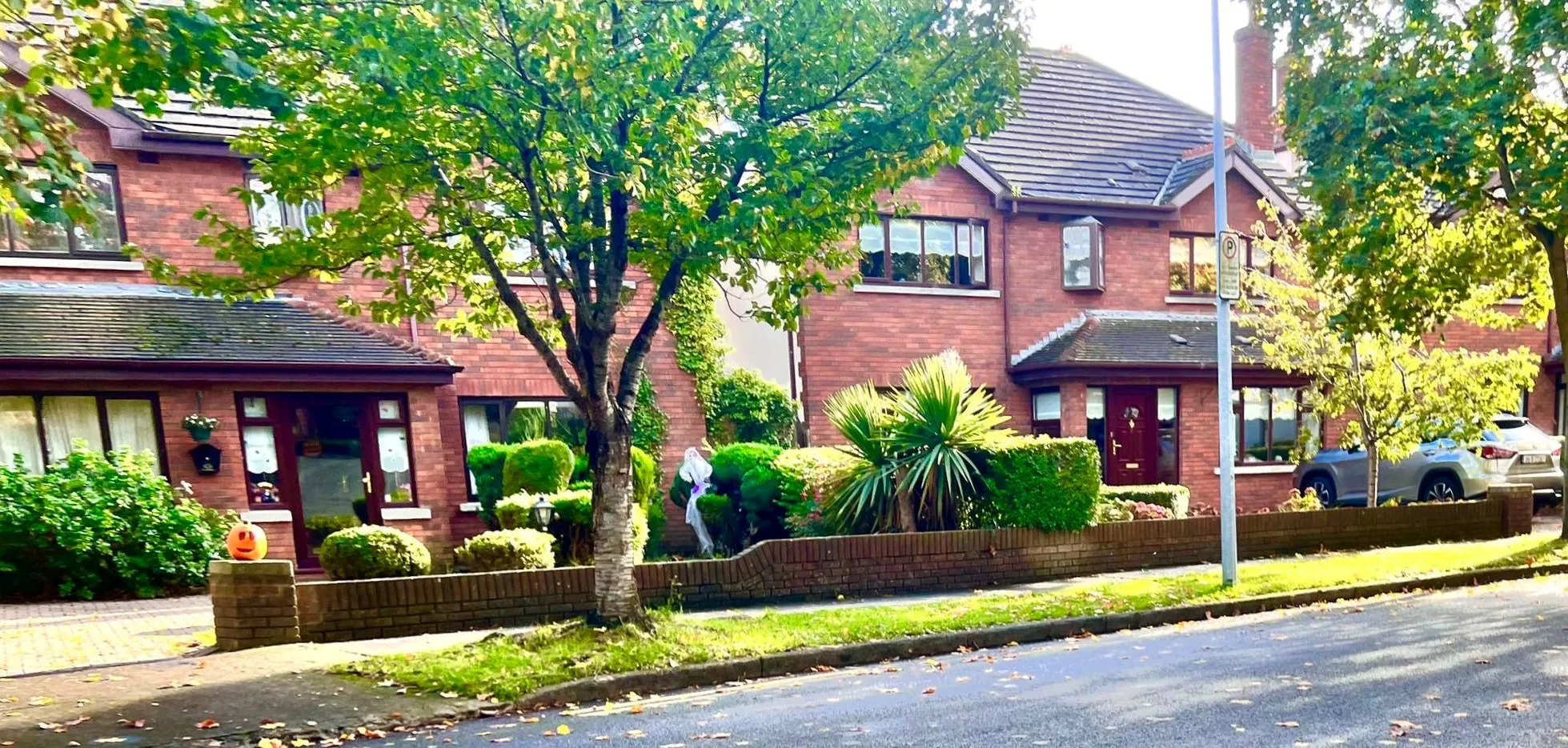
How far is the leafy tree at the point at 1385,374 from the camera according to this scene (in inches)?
Answer: 513

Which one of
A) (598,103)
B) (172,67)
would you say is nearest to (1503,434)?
(598,103)

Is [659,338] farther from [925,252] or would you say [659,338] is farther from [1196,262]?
[1196,262]

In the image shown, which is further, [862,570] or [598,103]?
[862,570]

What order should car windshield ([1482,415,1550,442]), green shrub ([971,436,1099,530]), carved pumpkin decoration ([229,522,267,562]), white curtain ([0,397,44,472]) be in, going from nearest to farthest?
carved pumpkin decoration ([229,522,267,562]) → green shrub ([971,436,1099,530]) → white curtain ([0,397,44,472]) → car windshield ([1482,415,1550,442])

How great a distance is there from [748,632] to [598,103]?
4296mm

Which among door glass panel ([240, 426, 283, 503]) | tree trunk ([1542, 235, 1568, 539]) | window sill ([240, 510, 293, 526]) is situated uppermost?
tree trunk ([1542, 235, 1568, 539])

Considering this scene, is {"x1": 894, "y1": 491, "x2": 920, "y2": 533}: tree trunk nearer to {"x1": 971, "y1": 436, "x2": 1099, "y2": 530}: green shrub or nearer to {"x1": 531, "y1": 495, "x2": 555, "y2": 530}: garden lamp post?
{"x1": 971, "y1": 436, "x2": 1099, "y2": 530}: green shrub

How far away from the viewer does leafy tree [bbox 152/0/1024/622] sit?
19.9 feet

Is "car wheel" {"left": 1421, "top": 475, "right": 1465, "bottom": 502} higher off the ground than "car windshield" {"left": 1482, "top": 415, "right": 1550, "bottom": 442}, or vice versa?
"car windshield" {"left": 1482, "top": 415, "right": 1550, "bottom": 442}

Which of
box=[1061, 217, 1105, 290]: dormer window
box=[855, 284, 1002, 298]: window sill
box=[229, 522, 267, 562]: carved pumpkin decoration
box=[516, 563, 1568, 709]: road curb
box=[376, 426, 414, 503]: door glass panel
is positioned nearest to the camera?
box=[516, 563, 1568, 709]: road curb

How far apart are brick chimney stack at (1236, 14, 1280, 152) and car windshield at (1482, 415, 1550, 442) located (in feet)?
25.8

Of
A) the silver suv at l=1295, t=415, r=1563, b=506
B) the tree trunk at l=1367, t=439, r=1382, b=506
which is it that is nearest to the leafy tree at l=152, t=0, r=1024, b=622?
the tree trunk at l=1367, t=439, r=1382, b=506

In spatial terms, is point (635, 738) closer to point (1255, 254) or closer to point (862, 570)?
point (862, 570)

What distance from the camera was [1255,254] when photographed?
18.0m
